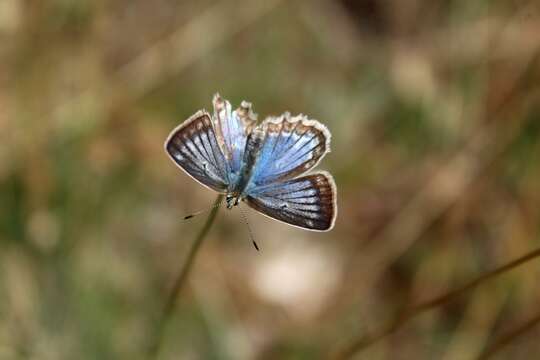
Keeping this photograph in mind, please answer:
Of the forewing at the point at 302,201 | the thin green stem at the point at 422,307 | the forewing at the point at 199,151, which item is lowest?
the thin green stem at the point at 422,307

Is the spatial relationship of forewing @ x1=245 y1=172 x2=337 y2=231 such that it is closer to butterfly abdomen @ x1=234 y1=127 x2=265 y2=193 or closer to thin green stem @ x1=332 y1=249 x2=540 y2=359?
butterfly abdomen @ x1=234 y1=127 x2=265 y2=193

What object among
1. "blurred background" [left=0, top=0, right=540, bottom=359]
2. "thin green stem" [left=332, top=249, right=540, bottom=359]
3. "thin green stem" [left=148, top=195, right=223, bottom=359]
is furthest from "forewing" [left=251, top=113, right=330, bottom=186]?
"blurred background" [left=0, top=0, right=540, bottom=359]

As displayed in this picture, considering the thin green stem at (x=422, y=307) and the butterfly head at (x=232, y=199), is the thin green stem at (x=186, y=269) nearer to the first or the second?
the butterfly head at (x=232, y=199)

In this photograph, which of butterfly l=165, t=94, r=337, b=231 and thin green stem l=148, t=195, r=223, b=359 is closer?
thin green stem l=148, t=195, r=223, b=359

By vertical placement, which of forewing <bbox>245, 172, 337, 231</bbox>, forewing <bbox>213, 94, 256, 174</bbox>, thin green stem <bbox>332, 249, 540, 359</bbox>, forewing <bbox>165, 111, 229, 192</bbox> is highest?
forewing <bbox>213, 94, 256, 174</bbox>

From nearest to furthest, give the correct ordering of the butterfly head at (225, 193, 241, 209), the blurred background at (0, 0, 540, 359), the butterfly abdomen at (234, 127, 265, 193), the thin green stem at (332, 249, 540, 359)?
the thin green stem at (332, 249, 540, 359)
the butterfly head at (225, 193, 241, 209)
the butterfly abdomen at (234, 127, 265, 193)
the blurred background at (0, 0, 540, 359)

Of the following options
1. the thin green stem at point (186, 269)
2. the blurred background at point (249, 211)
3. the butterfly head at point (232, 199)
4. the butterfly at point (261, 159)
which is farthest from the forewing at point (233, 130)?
the blurred background at point (249, 211)

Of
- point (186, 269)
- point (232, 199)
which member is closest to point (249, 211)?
point (232, 199)
